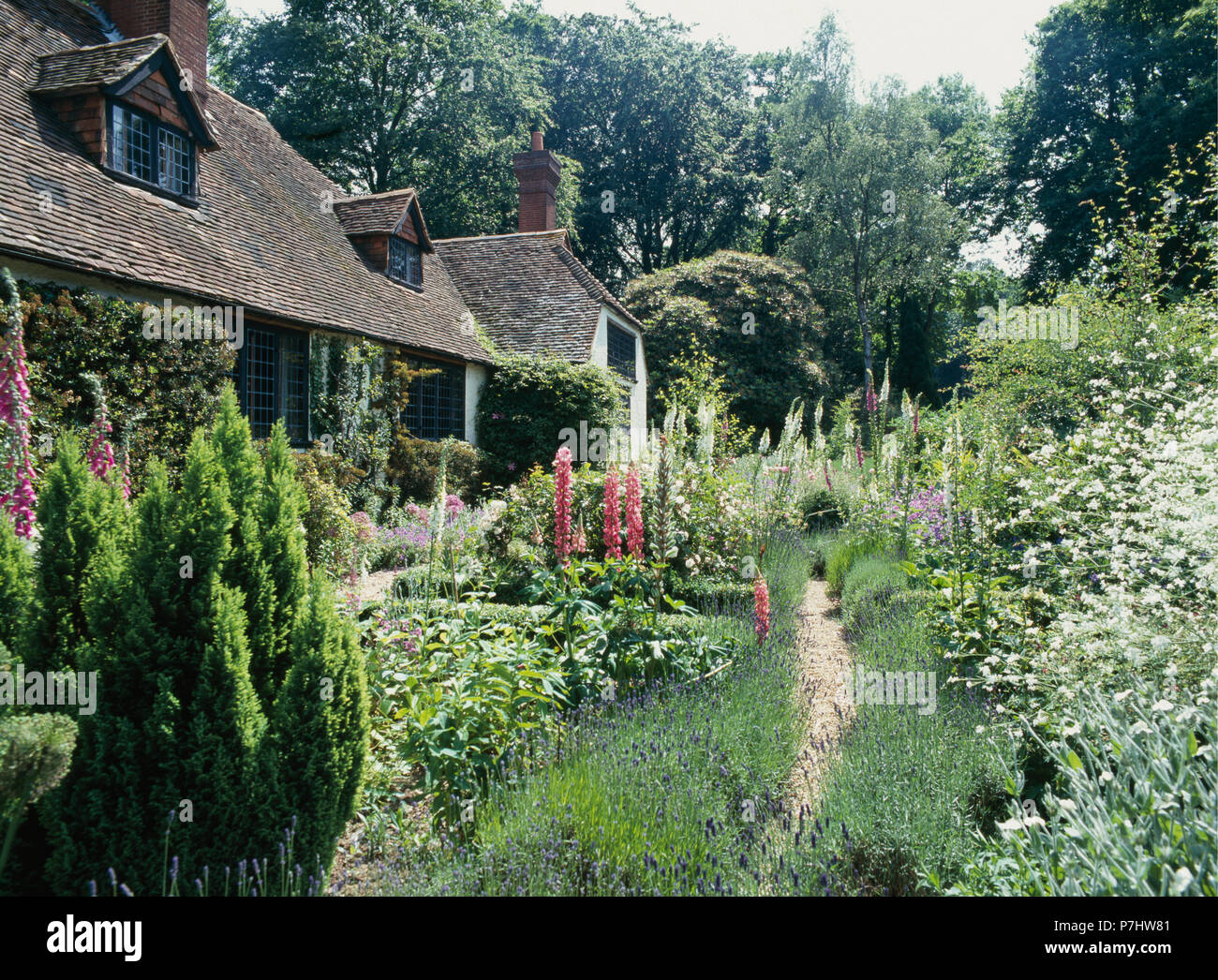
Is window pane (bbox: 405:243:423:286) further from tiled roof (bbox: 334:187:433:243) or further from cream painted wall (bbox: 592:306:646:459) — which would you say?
cream painted wall (bbox: 592:306:646:459)

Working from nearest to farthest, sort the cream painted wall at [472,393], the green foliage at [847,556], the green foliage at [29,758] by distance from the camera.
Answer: the green foliage at [29,758], the green foliage at [847,556], the cream painted wall at [472,393]

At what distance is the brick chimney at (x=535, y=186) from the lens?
23125mm

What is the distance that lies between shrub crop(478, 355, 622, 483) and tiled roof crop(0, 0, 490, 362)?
1.23 m

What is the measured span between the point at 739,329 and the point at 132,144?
20.0 meters

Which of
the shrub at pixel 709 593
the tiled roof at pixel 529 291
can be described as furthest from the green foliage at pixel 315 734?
the tiled roof at pixel 529 291

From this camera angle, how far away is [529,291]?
68.9 ft

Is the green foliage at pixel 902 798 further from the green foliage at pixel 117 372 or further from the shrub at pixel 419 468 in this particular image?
the shrub at pixel 419 468

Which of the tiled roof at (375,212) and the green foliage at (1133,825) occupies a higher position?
the tiled roof at (375,212)

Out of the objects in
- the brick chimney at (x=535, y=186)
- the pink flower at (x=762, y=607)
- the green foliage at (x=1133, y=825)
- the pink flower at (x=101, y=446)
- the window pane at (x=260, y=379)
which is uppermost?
the brick chimney at (x=535, y=186)

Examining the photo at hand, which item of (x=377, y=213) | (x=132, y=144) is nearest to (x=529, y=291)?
(x=377, y=213)

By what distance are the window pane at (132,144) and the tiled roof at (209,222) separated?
430mm

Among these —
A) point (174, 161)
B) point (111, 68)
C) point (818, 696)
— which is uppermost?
point (111, 68)

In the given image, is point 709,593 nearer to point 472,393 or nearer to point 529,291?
point 472,393
